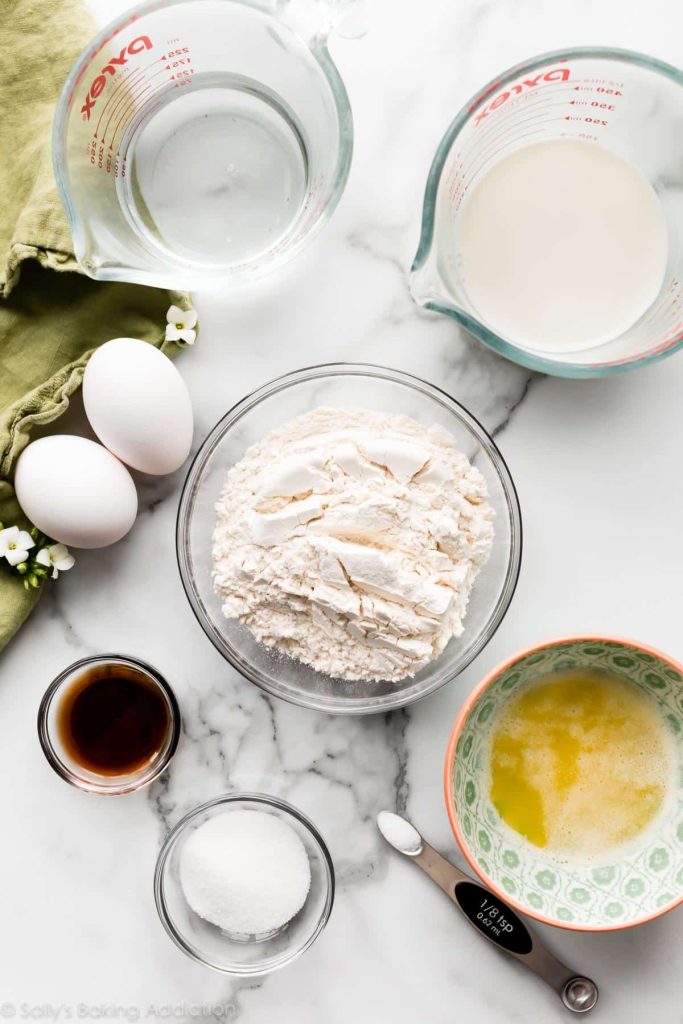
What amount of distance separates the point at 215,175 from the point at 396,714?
0.84 meters

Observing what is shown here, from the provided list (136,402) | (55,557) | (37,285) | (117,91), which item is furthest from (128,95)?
(55,557)

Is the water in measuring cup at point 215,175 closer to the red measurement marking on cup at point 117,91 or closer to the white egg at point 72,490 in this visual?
the red measurement marking on cup at point 117,91

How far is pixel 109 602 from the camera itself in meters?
1.24

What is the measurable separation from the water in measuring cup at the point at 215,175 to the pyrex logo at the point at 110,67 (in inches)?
3.2

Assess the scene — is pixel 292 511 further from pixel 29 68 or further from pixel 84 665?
pixel 29 68

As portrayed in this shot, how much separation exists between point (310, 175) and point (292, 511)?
52 centimetres

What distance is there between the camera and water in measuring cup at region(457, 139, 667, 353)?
1.12 meters

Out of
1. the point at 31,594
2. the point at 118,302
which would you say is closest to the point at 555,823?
the point at 31,594

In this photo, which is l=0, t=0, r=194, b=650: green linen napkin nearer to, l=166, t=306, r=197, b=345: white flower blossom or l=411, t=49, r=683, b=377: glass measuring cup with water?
l=166, t=306, r=197, b=345: white flower blossom

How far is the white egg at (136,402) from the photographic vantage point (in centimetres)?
108

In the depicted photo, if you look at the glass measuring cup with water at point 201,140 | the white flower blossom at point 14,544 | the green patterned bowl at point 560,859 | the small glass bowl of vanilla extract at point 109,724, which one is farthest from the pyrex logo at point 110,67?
the green patterned bowl at point 560,859

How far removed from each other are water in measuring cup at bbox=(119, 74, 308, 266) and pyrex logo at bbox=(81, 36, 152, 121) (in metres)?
0.08

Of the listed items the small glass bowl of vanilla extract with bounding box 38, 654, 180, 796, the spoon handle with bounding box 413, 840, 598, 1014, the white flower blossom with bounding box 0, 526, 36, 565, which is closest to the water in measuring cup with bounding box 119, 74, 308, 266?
the white flower blossom with bounding box 0, 526, 36, 565

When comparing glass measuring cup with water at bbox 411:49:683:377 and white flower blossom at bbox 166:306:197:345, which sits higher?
glass measuring cup with water at bbox 411:49:683:377
